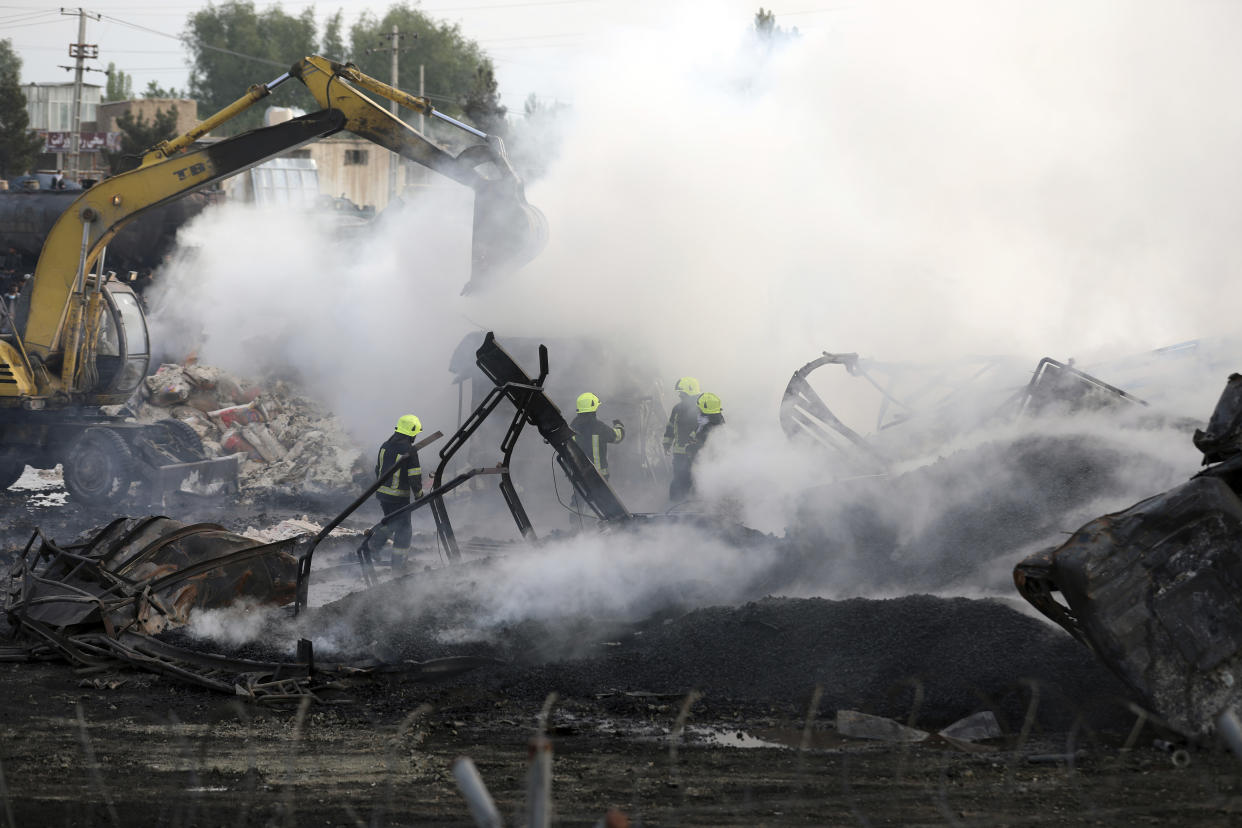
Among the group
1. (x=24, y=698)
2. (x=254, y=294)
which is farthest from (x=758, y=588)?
Result: (x=254, y=294)

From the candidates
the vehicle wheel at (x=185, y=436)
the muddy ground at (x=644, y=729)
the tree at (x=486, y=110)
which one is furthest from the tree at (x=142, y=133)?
the muddy ground at (x=644, y=729)

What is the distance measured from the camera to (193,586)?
908 cm

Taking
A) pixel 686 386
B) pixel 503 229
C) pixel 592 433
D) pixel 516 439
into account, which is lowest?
pixel 592 433

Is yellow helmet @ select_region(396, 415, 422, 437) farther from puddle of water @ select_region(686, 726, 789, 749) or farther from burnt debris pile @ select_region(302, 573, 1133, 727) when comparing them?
puddle of water @ select_region(686, 726, 789, 749)

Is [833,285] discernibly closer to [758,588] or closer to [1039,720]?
[758,588]

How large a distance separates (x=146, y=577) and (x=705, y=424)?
6.60 m

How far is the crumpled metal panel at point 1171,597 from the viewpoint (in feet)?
19.3

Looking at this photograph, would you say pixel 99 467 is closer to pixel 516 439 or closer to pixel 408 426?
pixel 408 426

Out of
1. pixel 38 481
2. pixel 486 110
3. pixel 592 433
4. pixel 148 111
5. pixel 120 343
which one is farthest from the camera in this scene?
pixel 148 111

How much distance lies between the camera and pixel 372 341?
21578mm

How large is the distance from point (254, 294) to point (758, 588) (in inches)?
629

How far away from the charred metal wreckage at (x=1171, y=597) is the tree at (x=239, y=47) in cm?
A: 7966

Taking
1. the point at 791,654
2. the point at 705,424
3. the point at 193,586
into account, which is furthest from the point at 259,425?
the point at 791,654

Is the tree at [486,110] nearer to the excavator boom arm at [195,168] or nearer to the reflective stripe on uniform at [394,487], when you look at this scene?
the excavator boom arm at [195,168]
